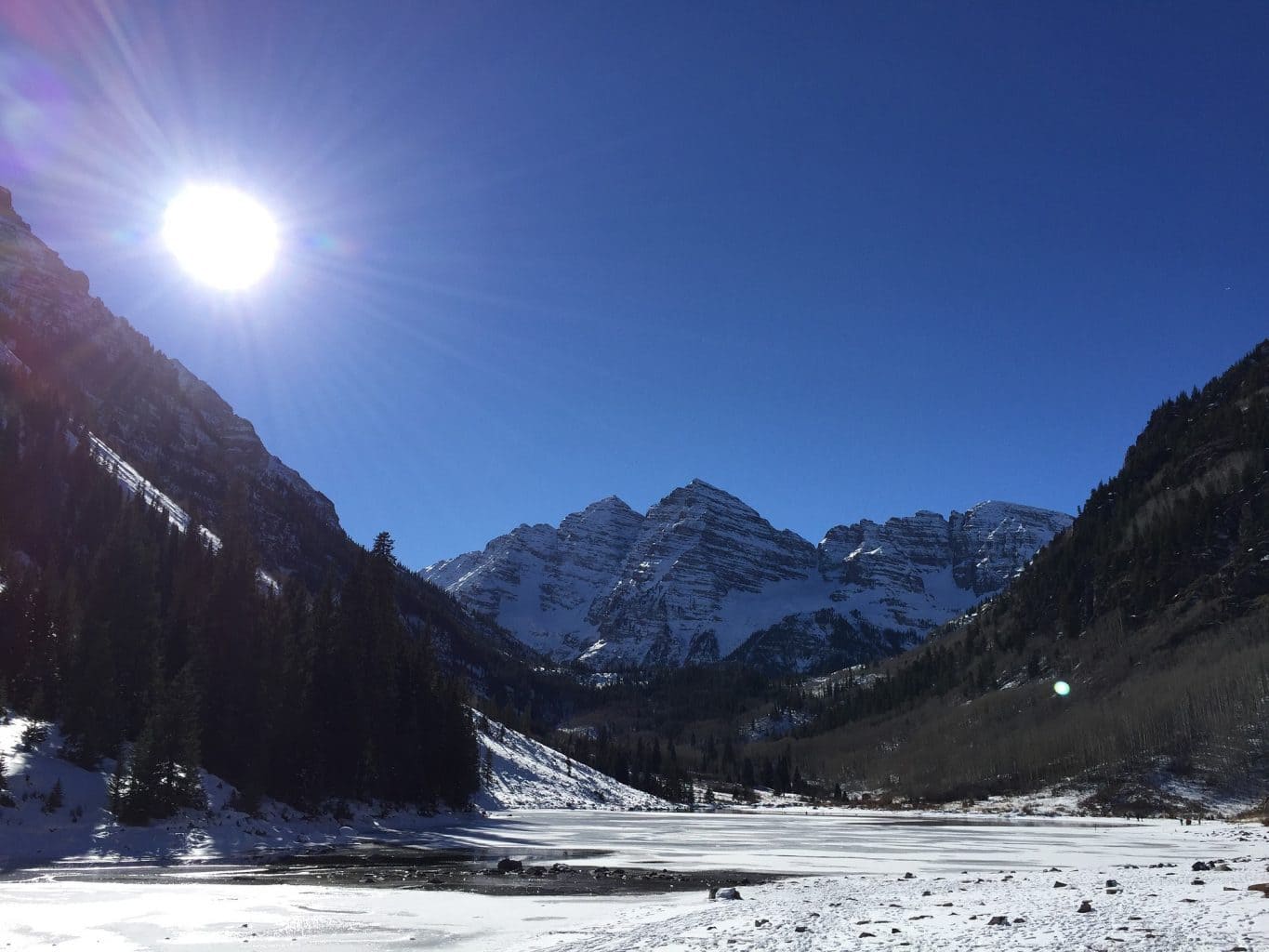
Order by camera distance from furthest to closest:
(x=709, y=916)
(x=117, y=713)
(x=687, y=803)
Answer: (x=687, y=803)
(x=117, y=713)
(x=709, y=916)

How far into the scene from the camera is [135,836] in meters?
39.1

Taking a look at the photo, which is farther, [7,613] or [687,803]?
[687,803]

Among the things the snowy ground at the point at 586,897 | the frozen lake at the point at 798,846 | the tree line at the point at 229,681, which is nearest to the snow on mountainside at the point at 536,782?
the tree line at the point at 229,681

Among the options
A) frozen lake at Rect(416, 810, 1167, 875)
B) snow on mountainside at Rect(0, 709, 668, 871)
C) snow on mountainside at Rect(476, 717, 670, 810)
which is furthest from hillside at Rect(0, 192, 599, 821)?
snow on mountainside at Rect(476, 717, 670, 810)

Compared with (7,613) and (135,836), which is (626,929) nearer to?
(135,836)

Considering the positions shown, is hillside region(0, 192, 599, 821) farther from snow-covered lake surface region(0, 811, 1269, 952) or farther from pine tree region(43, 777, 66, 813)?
snow-covered lake surface region(0, 811, 1269, 952)

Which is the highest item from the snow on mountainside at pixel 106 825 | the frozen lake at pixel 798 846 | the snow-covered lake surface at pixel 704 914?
the snow on mountainside at pixel 106 825

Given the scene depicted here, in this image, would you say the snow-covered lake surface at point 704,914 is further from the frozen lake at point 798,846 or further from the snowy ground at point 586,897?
the frozen lake at point 798,846

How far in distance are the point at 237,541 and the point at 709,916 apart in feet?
225

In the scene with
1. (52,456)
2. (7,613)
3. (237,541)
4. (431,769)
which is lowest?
(431,769)

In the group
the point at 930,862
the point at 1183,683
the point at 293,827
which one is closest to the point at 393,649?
the point at 293,827

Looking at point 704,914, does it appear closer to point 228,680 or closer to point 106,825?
point 106,825

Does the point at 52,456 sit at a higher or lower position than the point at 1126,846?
higher

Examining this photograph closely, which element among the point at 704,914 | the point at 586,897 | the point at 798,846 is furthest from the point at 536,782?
the point at 704,914
